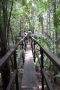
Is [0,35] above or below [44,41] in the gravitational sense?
above

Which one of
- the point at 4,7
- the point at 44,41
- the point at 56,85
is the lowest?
the point at 56,85

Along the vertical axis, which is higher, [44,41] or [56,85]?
[44,41]

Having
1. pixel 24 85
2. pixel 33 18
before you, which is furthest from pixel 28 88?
pixel 33 18

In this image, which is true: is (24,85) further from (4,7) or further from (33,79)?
(4,7)

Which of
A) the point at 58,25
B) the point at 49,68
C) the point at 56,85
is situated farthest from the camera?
the point at 49,68

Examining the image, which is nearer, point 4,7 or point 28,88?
point 28,88

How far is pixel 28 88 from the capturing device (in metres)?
5.28

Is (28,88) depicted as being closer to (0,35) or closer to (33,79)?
(33,79)

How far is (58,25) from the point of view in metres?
12.6

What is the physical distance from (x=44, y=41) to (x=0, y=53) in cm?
695

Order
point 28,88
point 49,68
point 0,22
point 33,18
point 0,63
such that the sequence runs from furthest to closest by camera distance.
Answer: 1. point 33,18
2. point 49,68
3. point 0,22
4. point 28,88
5. point 0,63

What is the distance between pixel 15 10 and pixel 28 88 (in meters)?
10.3

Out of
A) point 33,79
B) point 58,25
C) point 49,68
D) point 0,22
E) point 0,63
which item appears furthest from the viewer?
point 49,68

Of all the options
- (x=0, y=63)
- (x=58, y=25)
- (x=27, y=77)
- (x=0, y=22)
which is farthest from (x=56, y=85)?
(x=0, y=63)
